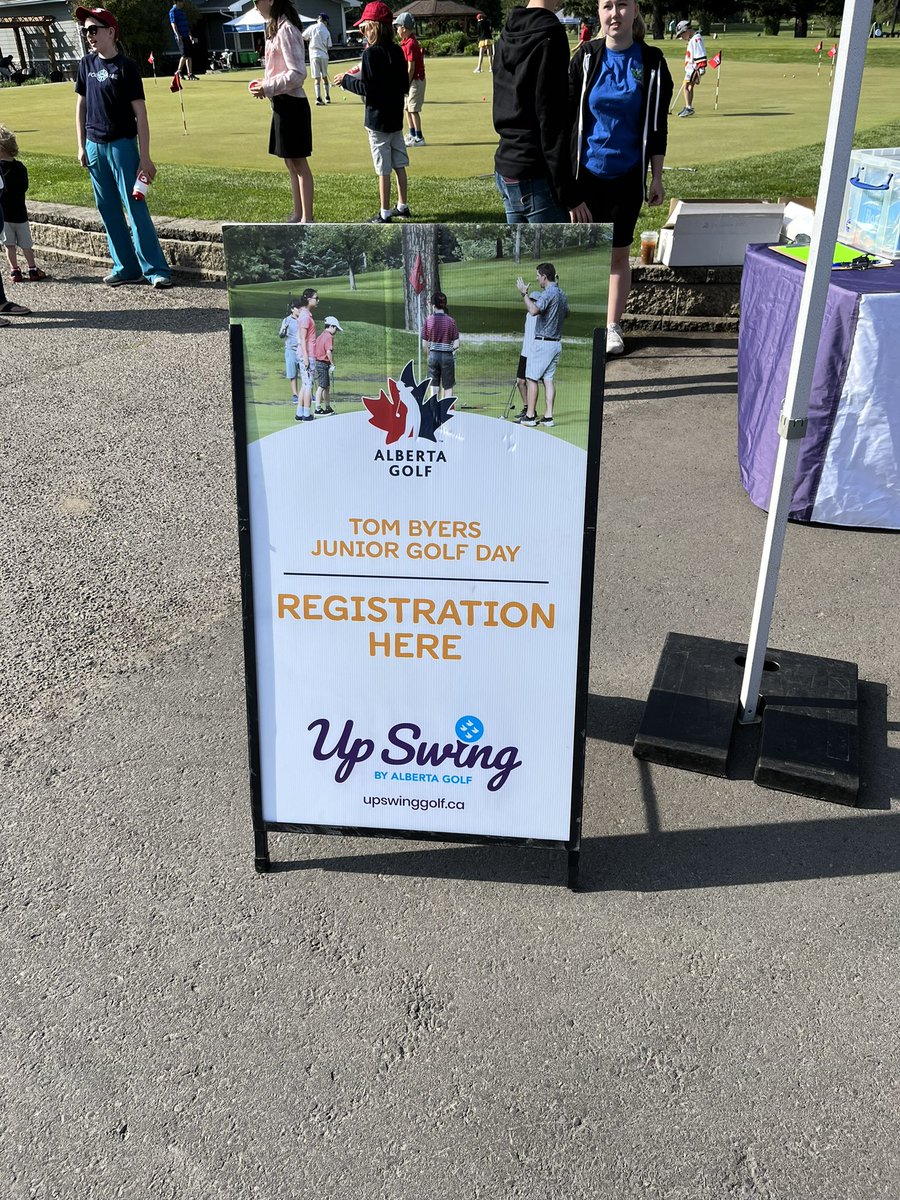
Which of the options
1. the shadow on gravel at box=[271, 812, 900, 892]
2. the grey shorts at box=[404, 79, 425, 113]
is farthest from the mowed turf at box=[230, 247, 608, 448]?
the grey shorts at box=[404, 79, 425, 113]

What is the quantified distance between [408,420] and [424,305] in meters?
0.27

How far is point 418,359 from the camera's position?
2428 mm

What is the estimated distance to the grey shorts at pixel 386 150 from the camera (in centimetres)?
909

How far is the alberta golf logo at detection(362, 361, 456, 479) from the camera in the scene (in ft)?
8.07

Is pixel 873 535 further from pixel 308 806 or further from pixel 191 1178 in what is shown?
pixel 191 1178

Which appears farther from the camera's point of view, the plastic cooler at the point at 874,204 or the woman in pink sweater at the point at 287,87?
the woman in pink sweater at the point at 287,87

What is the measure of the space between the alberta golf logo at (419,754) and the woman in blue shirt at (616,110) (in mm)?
3552

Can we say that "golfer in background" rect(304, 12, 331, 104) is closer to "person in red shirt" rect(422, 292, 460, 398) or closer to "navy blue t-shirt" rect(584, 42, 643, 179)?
"navy blue t-shirt" rect(584, 42, 643, 179)

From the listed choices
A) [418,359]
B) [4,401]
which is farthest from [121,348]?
[418,359]

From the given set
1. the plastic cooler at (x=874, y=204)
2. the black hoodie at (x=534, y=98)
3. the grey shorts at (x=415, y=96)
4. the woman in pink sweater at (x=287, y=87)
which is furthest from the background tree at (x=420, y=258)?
the grey shorts at (x=415, y=96)

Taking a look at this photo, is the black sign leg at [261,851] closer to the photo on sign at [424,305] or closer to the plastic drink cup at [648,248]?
the photo on sign at [424,305]

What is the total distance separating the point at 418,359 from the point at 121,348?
19.7 feet

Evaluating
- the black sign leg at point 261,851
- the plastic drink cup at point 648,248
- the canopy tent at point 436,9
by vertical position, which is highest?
the canopy tent at point 436,9

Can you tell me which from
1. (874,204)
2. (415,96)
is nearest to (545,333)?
(874,204)
